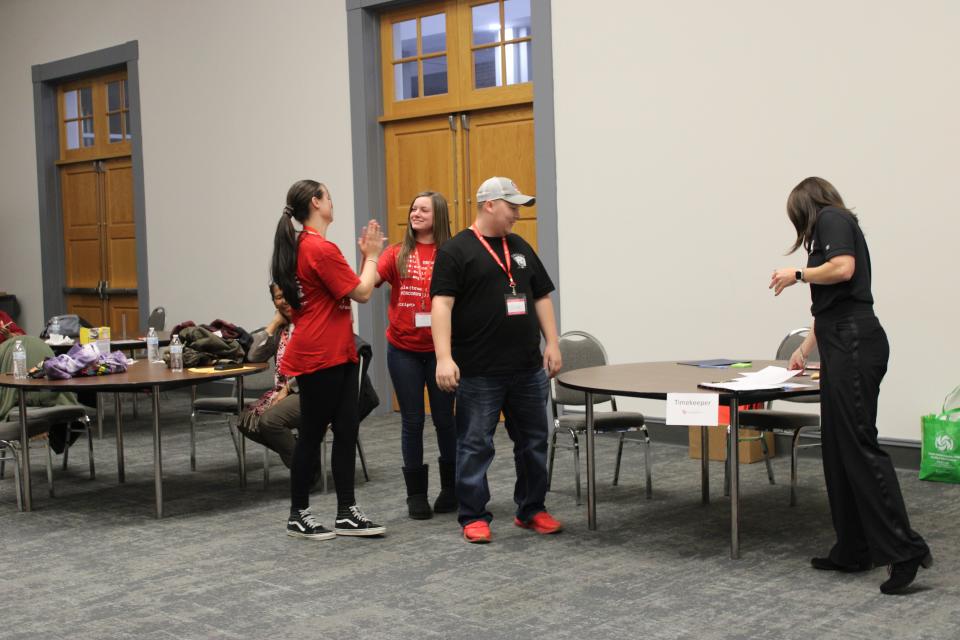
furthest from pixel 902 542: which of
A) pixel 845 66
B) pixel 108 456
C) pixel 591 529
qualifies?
pixel 108 456

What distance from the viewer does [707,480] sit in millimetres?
5211

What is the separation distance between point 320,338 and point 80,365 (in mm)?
1599

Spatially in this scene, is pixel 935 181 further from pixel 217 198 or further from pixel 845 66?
pixel 217 198

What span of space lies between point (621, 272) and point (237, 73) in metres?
4.06

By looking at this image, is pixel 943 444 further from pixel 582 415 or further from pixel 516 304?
pixel 516 304

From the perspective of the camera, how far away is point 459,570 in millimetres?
4219

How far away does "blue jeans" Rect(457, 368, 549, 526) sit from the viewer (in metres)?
4.59

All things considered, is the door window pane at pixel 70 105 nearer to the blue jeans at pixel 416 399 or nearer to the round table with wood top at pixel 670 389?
the blue jeans at pixel 416 399

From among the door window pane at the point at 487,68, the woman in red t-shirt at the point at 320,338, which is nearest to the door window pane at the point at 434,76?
the door window pane at the point at 487,68

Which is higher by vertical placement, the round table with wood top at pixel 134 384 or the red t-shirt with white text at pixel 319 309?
the red t-shirt with white text at pixel 319 309

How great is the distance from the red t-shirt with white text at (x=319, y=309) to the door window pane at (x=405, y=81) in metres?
3.84

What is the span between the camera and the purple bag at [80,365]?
18.0 feet

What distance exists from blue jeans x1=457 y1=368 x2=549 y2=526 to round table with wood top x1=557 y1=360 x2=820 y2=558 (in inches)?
6.7

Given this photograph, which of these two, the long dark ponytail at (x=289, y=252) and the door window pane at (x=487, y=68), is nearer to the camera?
the long dark ponytail at (x=289, y=252)
